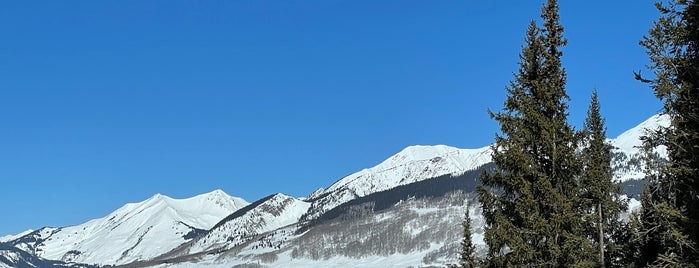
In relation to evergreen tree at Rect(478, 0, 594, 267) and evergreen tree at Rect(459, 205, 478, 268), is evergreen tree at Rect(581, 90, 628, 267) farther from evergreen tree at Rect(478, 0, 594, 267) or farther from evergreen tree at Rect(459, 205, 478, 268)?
evergreen tree at Rect(459, 205, 478, 268)

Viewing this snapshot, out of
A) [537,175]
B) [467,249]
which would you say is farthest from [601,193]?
[467,249]

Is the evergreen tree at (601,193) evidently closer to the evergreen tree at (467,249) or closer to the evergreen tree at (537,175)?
the evergreen tree at (537,175)

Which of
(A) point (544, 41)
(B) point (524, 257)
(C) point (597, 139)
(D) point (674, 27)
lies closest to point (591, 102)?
(C) point (597, 139)

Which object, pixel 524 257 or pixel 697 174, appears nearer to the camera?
pixel 697 174

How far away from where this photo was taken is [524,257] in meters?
20.9

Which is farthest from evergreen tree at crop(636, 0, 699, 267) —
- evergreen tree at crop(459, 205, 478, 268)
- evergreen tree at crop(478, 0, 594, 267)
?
evergreen tree at crop(459, 205, 478, 268)

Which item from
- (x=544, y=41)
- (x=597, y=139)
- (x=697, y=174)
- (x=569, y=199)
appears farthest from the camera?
(x=597, y=139)

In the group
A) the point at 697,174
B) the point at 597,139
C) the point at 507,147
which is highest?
the point at 597,139

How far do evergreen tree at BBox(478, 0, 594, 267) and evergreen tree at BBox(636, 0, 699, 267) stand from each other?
3110mm

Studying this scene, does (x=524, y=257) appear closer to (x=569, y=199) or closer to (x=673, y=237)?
(x=569, y=199)

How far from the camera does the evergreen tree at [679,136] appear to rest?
16000 mm

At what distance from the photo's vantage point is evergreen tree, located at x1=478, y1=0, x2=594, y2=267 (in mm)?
20188

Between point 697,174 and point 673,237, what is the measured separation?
4.92 feet

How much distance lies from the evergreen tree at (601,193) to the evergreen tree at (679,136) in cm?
348
